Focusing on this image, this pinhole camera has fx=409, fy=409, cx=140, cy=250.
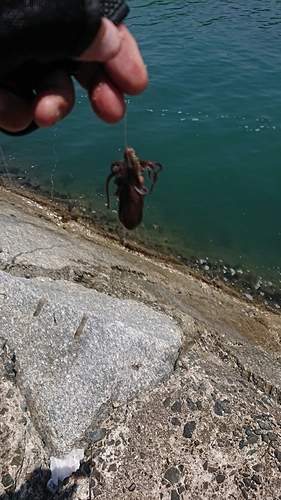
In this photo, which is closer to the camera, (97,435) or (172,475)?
(172,475)

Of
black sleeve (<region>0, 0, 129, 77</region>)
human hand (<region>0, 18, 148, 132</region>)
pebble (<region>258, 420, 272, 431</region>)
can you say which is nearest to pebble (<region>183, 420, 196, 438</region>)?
pebble (<region>258, 420, 272, 431</region>)

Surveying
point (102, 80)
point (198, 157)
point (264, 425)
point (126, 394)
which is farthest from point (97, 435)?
point (198, 157)

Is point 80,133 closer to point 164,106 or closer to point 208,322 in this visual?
point 164,106

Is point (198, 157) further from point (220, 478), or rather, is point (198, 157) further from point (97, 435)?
point (220, 478)

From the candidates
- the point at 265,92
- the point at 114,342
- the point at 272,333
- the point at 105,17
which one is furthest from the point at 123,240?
the point at 265,92

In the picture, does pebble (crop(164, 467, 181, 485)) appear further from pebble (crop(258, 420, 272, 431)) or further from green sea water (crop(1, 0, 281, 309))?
green sea water (crop(1, 0, 281, 309))
